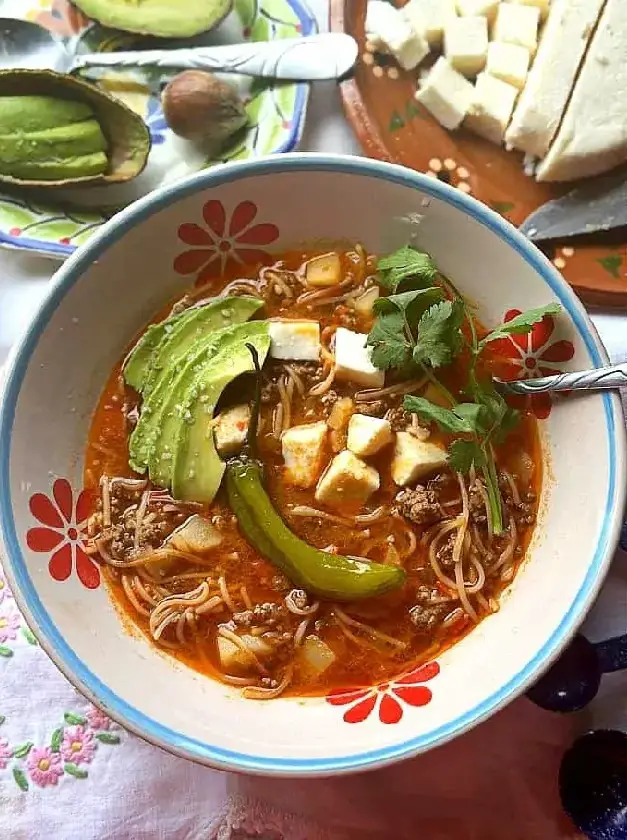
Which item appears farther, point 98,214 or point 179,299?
point 98,214

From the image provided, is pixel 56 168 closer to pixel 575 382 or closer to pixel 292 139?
pixel 292 139

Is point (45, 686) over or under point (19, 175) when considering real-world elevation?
under

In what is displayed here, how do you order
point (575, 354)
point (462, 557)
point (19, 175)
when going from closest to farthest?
point (575, 354) < point (462, 557) < point (19, 175)

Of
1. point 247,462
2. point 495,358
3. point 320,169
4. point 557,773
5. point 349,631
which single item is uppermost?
point 320,169

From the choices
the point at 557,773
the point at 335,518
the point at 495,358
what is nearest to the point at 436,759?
the point at 557,773

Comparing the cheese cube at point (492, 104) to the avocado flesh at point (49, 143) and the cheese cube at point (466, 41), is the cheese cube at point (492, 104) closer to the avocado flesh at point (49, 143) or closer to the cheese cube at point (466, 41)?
the cheese cube at point (466, 41)

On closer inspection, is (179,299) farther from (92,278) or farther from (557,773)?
(557,773)

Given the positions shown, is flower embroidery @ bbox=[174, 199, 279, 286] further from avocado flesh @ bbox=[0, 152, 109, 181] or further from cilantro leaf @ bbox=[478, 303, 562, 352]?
cilantro leaf @ bbox=[478, 303, 562, 352]

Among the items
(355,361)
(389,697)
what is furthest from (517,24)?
(389,697)
